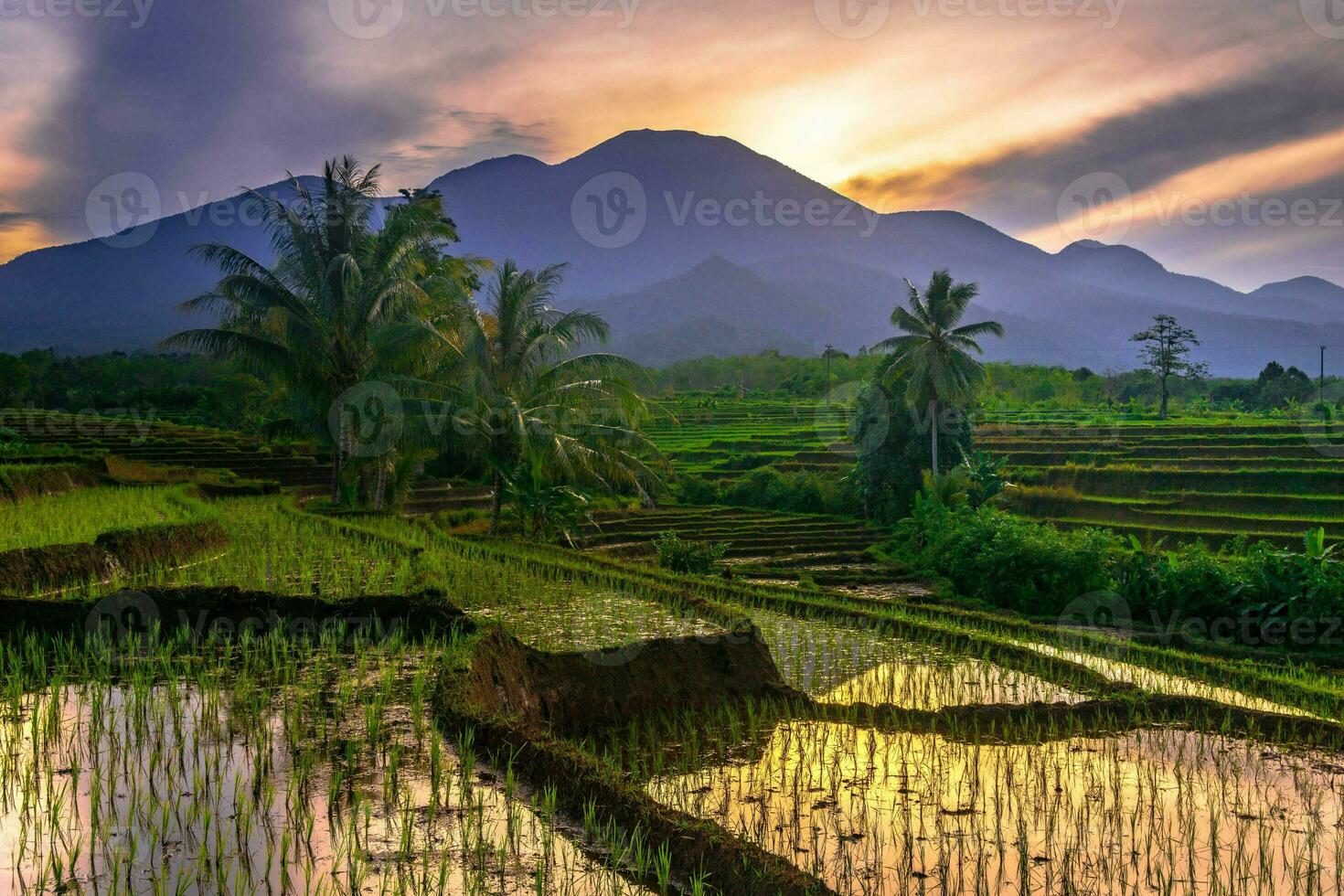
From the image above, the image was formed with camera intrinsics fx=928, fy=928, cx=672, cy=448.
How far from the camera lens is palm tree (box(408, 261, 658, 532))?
16.2 metres

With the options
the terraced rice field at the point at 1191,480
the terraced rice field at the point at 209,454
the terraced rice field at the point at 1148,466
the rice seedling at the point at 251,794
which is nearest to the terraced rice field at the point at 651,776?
the rice seedling at the point at 251,794

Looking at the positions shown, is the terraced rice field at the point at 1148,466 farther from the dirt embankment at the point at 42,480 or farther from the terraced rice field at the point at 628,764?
the terraced rice field at the point at 628,764

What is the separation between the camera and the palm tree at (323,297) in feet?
56.1

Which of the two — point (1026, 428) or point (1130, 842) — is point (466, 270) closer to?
point (1130, 842)

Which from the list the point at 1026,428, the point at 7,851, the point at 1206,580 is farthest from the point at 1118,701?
the point at 1026,428

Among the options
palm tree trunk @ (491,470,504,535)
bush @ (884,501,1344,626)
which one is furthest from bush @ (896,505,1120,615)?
palm tree trunk @ (491,470,504,535)

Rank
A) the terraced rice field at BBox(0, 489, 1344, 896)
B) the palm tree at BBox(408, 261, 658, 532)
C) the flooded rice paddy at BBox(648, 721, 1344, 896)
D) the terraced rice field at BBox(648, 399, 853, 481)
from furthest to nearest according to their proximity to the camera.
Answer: the terraced rice field at BBox(648, 399, 853, 481), the palm tree at BBox(408, 261, 658, 532), the flooded rice paddy at BBox(648, 721, 1344, 896), the terraced rice field at BBox(0, 489, 1344, 896)

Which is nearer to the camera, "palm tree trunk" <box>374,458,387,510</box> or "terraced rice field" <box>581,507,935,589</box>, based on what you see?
"terraced rice field" <box>581,507,935,589</box>

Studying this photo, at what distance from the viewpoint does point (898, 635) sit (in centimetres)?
858

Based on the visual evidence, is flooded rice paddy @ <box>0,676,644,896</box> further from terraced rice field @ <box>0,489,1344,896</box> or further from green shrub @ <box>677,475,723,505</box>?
green shrub @ <box>677,475,723,505</box>

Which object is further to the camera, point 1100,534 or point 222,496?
point 222,496

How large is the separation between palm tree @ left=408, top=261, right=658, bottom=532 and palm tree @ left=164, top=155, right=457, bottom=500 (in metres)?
1.46

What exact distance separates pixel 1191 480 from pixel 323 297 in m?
22.5

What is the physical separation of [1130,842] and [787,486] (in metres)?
23.6
